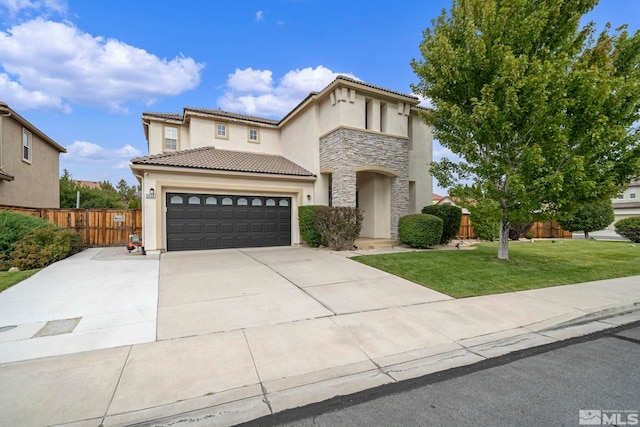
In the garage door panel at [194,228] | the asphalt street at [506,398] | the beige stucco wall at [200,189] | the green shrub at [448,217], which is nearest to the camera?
the asphalt street at [506,398]

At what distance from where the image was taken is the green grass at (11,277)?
6.66 m

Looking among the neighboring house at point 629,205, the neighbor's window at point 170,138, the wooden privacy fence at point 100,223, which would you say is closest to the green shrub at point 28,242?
the wooden privacy fence at point 100,223

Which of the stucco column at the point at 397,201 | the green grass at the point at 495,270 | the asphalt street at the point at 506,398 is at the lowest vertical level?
the asphalt street at the point at 506,398

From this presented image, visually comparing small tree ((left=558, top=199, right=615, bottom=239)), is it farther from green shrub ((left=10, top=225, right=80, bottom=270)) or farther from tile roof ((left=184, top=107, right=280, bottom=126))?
green shrub ((left=10, top=225, right=80, bottom=270))

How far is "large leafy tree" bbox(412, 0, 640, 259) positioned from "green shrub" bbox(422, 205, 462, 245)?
156 inches

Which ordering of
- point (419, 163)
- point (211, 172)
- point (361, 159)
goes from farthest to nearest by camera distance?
point (419, 163) → point (361, 159) → point (211, 172)

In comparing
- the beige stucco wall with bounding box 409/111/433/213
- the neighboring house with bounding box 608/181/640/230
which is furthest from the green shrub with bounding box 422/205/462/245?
the neighboring house with bounding box 608/181/640/230

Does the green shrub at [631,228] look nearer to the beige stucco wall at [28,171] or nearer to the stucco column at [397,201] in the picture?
the stucco column at [397,201]

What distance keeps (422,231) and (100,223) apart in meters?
14.8

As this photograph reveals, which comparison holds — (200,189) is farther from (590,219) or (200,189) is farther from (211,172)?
(590,219)

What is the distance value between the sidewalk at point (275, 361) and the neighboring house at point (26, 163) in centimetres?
1401

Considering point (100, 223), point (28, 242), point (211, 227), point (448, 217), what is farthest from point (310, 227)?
point (100, 223)

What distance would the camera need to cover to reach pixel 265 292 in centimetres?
627

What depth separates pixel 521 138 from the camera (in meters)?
8.53
